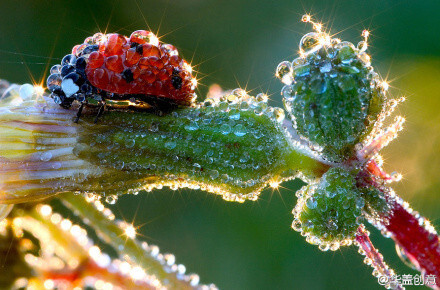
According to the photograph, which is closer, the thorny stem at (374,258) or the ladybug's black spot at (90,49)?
the thorny stem at (374,258)

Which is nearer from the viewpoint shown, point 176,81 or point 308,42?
point 308,42

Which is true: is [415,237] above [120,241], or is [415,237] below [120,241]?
below

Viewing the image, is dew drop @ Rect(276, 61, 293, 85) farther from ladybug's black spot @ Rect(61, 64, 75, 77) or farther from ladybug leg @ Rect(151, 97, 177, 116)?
ladybug's black spot @ Rect(61, 64, 75, 77)

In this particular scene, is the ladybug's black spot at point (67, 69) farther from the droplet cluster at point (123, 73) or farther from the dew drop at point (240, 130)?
the dew drop at point (240, 130)

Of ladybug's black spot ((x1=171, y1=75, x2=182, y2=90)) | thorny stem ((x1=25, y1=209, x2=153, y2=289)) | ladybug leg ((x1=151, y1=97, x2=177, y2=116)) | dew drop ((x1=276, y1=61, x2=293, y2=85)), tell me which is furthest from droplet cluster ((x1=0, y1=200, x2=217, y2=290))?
dew drop ((x1=276, y1=61, x2=293, y2=85))

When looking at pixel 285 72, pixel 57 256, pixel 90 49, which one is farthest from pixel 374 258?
pixel 57 256

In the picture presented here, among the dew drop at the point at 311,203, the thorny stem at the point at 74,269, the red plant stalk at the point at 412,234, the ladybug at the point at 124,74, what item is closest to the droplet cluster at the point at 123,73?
the ladybug at the point at 124,74

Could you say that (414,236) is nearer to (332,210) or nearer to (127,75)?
(332,210)
